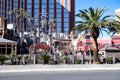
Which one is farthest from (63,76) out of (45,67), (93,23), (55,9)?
(55,9)

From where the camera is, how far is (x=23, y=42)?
11156 cm

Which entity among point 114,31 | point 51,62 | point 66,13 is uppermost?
point 66,13

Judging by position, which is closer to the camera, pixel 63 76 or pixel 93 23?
pixel 63 76

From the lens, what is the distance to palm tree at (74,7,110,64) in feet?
156

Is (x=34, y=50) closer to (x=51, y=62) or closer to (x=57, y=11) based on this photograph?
(x=51, y=62)

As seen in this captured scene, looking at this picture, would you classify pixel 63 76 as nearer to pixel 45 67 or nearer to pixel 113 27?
pixel 45 67

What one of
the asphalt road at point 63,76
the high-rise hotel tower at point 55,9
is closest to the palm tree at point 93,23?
the asphalt road at point 63,76

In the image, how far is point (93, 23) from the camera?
47969mm

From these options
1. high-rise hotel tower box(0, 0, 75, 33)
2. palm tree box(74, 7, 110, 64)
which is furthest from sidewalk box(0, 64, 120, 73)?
high-rise hotel tower box(0, 0, 75, 33)

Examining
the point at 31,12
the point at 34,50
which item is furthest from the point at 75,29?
the point at 31,12

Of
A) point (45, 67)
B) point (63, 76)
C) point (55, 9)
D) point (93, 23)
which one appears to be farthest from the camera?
point (55, 9)

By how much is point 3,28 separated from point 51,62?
5554cm

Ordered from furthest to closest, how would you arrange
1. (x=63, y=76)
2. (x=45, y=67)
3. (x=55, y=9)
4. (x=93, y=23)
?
(x=55, y=9) < (x=93, y=23) < (x=45, y=67) < (x=63, y=76)

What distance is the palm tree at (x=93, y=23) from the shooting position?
47.7 metres
